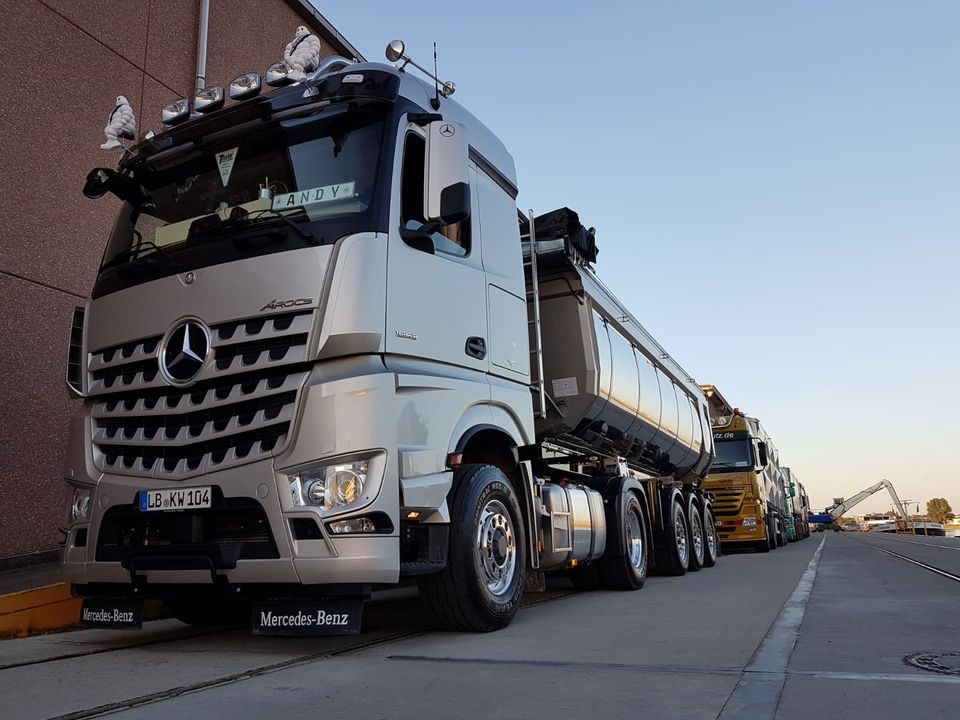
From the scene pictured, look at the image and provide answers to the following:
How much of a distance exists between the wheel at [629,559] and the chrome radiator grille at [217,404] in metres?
4.81

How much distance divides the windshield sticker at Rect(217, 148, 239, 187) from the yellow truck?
15.1 metres

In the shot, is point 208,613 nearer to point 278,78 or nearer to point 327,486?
point 327,486

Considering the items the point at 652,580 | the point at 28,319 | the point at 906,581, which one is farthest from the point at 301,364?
the point at 906,581

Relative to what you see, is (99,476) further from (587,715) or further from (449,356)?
(587,715)

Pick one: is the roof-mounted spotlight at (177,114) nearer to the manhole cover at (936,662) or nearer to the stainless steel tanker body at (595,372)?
the stainless steel tanker body at (595,372)

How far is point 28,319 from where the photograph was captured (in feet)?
25.7

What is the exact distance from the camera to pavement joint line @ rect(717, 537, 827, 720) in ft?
9.15

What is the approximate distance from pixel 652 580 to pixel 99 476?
7.14 m

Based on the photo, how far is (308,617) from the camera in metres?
3.98

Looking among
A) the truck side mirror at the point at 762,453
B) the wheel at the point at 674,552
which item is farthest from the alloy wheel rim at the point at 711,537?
the truck side mirror at the point at 762,453

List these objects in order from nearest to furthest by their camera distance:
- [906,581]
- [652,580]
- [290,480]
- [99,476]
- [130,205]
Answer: [290,480], [99,476], [130,205], [906,581], [652,580]

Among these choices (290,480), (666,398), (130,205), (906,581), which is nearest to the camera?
(290,480)

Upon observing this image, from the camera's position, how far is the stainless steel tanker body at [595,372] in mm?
7602

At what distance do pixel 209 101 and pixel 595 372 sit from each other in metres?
4.23
